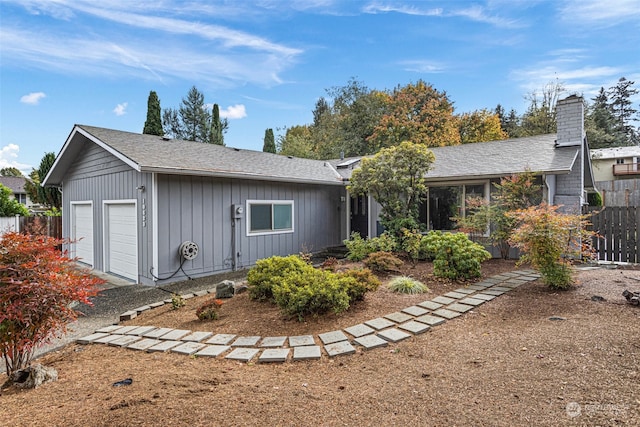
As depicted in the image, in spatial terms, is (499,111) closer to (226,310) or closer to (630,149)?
(630,149)

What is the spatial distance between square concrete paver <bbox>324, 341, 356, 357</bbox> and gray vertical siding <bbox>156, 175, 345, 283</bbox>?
5.12 meters

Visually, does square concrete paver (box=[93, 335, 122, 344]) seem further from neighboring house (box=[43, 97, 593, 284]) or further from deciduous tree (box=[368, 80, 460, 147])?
deciduous tree (box=[368, 80, 460, 147])

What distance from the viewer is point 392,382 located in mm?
2619

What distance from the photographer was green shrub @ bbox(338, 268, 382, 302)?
453cm

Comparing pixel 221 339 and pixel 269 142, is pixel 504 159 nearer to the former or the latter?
pixel 221 339

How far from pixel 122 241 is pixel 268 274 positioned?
16.5ft

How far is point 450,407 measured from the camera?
7.27 ft

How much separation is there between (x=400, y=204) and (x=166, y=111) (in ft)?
86.9

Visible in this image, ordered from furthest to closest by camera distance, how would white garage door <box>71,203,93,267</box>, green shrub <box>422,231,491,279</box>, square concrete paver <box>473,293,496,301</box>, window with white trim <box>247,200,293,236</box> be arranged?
white garage door <box>71,203,93,267</box>
window with white trim <box>247,200,293,236</box>
green shrub <box>422,231,491,279</box>
square concrete paver <box>473,293,496,301</box>

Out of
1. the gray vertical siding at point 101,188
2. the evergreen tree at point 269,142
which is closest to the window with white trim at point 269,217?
the gray vertical siding at point 101,188

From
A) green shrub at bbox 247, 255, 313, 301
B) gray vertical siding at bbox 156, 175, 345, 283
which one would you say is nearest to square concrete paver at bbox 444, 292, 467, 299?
green shrub at bbox 247, 255, 313, 301

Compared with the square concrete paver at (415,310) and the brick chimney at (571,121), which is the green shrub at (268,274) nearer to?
the square concrete paver at (415,310)

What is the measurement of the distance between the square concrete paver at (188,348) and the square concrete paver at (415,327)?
88.8 inches

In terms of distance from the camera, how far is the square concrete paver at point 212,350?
10.8ft
